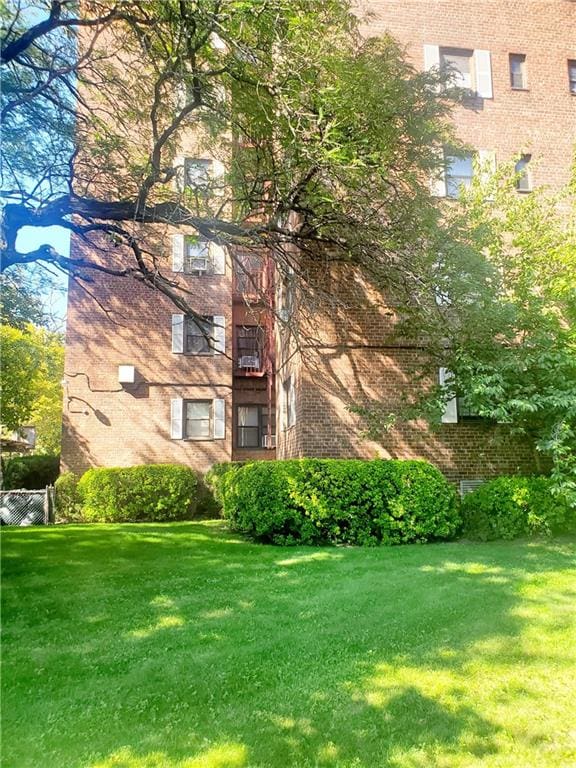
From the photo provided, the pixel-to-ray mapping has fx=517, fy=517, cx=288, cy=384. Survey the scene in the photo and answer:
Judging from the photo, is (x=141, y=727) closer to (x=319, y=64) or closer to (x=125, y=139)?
(x=319, y=64)

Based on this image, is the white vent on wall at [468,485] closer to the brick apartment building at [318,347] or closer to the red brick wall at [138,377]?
the brick apartment building at [318,347]

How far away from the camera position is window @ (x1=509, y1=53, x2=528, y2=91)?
12.1 metres

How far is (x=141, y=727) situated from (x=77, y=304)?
14.3m

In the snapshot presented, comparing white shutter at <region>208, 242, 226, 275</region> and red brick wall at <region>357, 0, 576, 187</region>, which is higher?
red brick wall at <region>357, 0, 576, 187</region>

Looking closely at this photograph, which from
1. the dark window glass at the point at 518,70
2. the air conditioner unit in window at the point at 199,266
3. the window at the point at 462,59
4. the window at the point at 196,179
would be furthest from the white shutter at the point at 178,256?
the dark window glass at the point at 518,70

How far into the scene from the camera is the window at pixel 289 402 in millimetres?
11379

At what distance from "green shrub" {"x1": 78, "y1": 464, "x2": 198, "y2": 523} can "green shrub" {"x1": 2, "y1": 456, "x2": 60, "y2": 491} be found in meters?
2.76

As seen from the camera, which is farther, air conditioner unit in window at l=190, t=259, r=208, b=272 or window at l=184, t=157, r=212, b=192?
air conditioner unit in window at l=190, t=259, r=208, b=272

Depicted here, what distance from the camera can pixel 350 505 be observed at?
8.12m

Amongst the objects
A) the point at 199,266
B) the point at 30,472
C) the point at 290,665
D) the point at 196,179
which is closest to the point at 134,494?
the point at 30,472

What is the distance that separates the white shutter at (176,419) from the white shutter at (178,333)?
1.56 metres

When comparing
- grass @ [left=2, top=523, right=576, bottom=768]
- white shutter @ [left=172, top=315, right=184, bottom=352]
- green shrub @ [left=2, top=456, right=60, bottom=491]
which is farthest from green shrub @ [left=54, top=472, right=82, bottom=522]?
grass @ [left=2, top=523, right=576, bottom=768]

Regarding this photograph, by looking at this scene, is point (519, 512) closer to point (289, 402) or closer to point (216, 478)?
point (289, 402)

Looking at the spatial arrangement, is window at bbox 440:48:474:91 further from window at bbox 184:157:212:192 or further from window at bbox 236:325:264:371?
window at bbox 236:325:264:371
